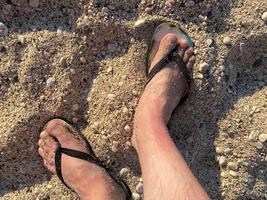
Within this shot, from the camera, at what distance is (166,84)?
2416mm

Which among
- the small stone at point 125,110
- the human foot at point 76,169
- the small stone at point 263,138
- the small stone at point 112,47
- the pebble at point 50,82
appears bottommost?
the human foot at point 76,169

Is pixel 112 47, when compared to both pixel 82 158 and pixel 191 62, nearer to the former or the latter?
pixel 191 62

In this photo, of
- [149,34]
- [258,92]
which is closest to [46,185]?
[149,34]

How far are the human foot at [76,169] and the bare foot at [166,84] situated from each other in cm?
24

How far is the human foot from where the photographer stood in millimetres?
2379

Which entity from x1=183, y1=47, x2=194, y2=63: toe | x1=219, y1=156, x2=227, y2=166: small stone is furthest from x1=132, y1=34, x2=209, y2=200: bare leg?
x1=219, y1=156, x2=227, y2=166: small stone

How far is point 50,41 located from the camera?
2375mm

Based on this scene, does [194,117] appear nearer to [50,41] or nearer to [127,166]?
[127,166]

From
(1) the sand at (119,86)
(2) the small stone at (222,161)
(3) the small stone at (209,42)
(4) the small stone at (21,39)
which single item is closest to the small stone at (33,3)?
(1) the sand at (119,86)

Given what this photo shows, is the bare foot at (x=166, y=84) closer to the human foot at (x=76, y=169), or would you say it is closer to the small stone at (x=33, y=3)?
the human foot at (x=76, y=169)

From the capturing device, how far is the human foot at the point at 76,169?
2379mm

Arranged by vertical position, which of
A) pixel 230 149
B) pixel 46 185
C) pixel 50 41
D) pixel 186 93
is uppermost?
pixel 50 41

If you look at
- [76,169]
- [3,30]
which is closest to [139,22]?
[3,30]

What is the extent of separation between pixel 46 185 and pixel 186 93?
841mm
